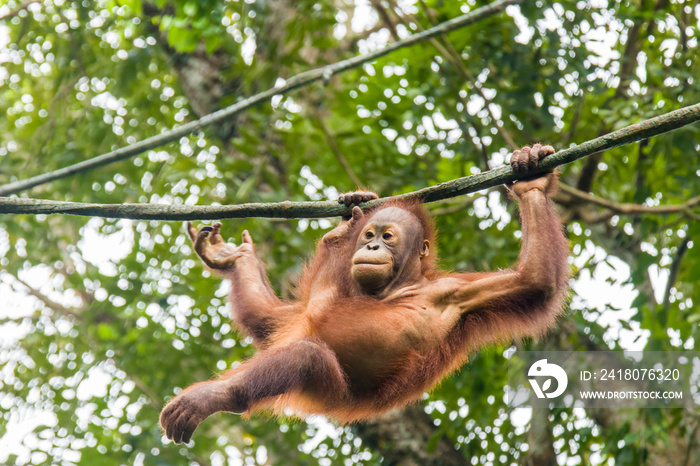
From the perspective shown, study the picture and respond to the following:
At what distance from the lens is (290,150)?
6430 millimetres

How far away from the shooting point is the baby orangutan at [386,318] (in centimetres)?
327

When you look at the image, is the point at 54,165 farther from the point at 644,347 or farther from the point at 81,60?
the point at 644,347

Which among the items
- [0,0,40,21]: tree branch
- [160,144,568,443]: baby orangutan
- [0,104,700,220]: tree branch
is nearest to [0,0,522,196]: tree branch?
[0,104,700,220]: tree branch

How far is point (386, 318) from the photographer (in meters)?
3.49

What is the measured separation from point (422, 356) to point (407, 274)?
1.59 feet

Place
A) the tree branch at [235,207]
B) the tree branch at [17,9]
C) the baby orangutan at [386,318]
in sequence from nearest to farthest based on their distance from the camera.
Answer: the tree branch at [235,207] < the baby orangutan at [386,318] < the tree branch at [17,9]

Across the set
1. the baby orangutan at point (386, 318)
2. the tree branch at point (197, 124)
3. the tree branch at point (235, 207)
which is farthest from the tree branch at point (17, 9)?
the baby orangutan at point (386, 318)

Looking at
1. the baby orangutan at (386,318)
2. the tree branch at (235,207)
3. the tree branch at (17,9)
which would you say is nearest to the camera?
the tree branch at (235,207)

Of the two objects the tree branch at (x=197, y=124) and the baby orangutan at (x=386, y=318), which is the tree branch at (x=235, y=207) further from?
the tree branch at (x=197, y=124)

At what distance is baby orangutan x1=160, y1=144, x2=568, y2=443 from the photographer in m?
3.27

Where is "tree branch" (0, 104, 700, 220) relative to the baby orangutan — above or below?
above

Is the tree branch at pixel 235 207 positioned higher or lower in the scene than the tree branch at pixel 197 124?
lower

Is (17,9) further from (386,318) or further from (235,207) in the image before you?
(386,318)

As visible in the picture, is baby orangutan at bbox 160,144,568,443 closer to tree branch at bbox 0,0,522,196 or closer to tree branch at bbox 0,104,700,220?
tree branch at bbox 0,104,700,220
